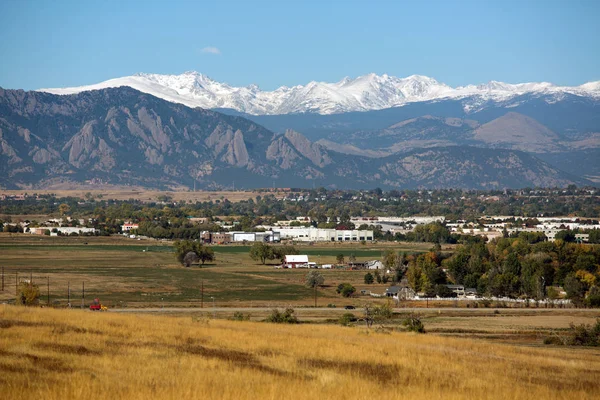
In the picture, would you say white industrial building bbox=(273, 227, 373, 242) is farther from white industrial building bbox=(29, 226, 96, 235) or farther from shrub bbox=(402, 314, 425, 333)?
shrub bbox=(402, 314, 425, 333)

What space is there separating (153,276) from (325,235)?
9553 cm

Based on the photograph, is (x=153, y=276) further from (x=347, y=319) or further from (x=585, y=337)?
(x=585, y=337)

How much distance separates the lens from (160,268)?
113250 mm

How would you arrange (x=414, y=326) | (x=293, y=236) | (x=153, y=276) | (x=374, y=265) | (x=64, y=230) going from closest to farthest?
(x=414, y=326) → (x=153, y=276) → (x=374, y=265) → (x=64, y=230) → (x=293, y=236)

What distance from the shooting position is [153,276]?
101 metres

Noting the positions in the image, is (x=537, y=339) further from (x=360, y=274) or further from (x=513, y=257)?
(x=360, y=274)

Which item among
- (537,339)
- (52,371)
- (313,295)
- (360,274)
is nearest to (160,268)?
(360,274)

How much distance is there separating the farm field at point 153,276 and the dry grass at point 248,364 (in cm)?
3364

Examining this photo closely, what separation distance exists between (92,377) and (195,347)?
28.1ft

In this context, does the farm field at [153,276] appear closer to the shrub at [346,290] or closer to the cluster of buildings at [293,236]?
the shrub at [346,290]

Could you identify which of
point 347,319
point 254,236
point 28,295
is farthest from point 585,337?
point 254,236

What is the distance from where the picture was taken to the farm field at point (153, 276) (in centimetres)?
8006

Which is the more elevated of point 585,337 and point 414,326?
point 414,326

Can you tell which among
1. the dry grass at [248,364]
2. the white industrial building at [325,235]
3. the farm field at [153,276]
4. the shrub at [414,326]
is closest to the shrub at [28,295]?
the farm field at [153,276]
